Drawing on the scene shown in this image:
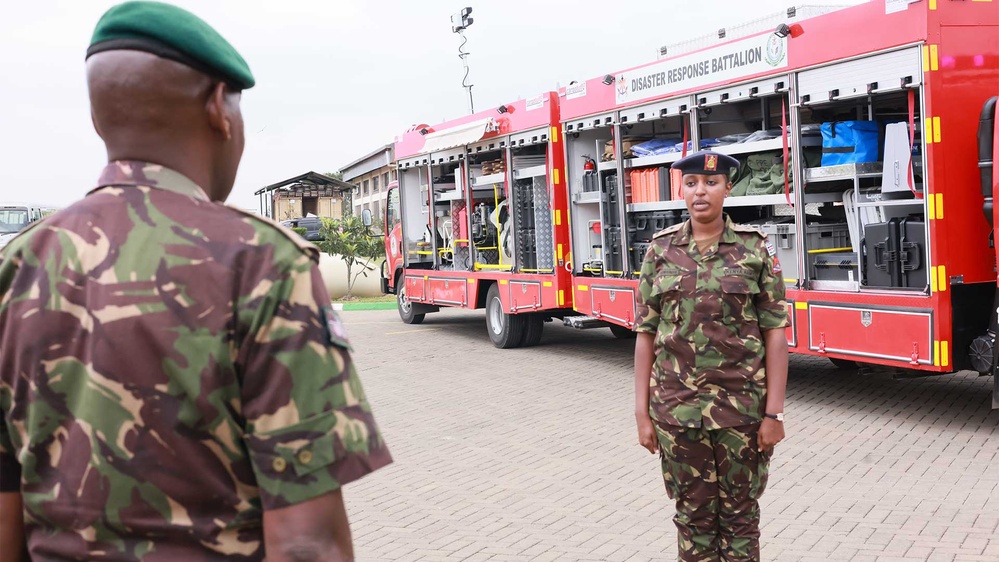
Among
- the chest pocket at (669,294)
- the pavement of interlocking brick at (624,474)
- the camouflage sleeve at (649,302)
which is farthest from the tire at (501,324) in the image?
the chest pocket at (669,294)

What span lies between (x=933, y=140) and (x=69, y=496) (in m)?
7.63

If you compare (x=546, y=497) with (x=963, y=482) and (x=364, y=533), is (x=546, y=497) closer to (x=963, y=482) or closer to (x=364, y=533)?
(x=364, y=533)

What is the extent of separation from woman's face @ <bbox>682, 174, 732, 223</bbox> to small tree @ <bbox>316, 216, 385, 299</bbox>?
805 inches

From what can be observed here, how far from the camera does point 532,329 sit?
1484 cm

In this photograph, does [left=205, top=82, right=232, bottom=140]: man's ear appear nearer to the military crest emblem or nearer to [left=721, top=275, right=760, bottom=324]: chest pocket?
[left=721, top=275, right=760, bottom=324]: chest pocket

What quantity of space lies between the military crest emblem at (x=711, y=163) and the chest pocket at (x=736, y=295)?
498mm

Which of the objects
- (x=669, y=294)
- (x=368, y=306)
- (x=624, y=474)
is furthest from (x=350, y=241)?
(x=669, y=294)

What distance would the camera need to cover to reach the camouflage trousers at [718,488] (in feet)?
13.3

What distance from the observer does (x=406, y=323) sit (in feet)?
63.5

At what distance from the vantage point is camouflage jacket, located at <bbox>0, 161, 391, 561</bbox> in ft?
5.31

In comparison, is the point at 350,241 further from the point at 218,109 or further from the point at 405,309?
the point at 218,109

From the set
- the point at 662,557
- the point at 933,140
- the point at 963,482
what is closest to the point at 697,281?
the point at 662,557

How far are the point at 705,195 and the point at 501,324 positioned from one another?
1068cm

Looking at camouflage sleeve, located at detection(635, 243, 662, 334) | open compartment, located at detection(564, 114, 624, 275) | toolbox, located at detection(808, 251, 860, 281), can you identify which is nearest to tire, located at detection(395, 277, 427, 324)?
open compartment, located at detection(564, 114, 624, 275)
